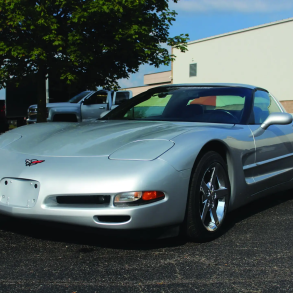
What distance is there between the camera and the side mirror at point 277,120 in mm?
4172

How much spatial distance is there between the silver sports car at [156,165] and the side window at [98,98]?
11.1 metres

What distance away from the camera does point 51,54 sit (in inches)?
570

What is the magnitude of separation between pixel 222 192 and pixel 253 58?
31540 millimetres

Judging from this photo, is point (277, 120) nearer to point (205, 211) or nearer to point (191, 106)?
point (191, 106)

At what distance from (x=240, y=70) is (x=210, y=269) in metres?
33.1

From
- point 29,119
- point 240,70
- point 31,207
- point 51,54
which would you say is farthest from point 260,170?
point 240,70

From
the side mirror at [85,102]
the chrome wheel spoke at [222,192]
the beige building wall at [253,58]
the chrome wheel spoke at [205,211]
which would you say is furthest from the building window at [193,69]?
the chrome wheel spoke at [205,211]

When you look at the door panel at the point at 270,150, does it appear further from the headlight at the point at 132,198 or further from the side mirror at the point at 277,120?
the headlight at the point at 132,198

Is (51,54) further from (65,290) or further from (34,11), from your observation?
(65,290)

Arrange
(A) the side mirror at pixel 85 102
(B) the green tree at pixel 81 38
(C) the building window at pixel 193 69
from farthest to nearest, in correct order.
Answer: (C) the building window at pixel 193 69
(A) the side mirror at pixel 85 102
(B) the green tree at pixel 81 38

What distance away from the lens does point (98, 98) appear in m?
15.8

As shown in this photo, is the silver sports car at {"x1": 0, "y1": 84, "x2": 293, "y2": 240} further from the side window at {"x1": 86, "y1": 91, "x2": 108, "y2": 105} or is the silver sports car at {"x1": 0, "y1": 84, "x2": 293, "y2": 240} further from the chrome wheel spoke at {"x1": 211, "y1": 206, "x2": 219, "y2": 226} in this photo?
the side window at {"x1": 86, "y1": 91, "x2": 108, "y2": 105}

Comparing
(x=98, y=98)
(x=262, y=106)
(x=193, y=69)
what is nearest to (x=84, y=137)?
(x=262, y=106)

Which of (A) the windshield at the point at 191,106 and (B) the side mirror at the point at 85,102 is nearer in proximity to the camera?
(A) the windshield at the point at 191,106
